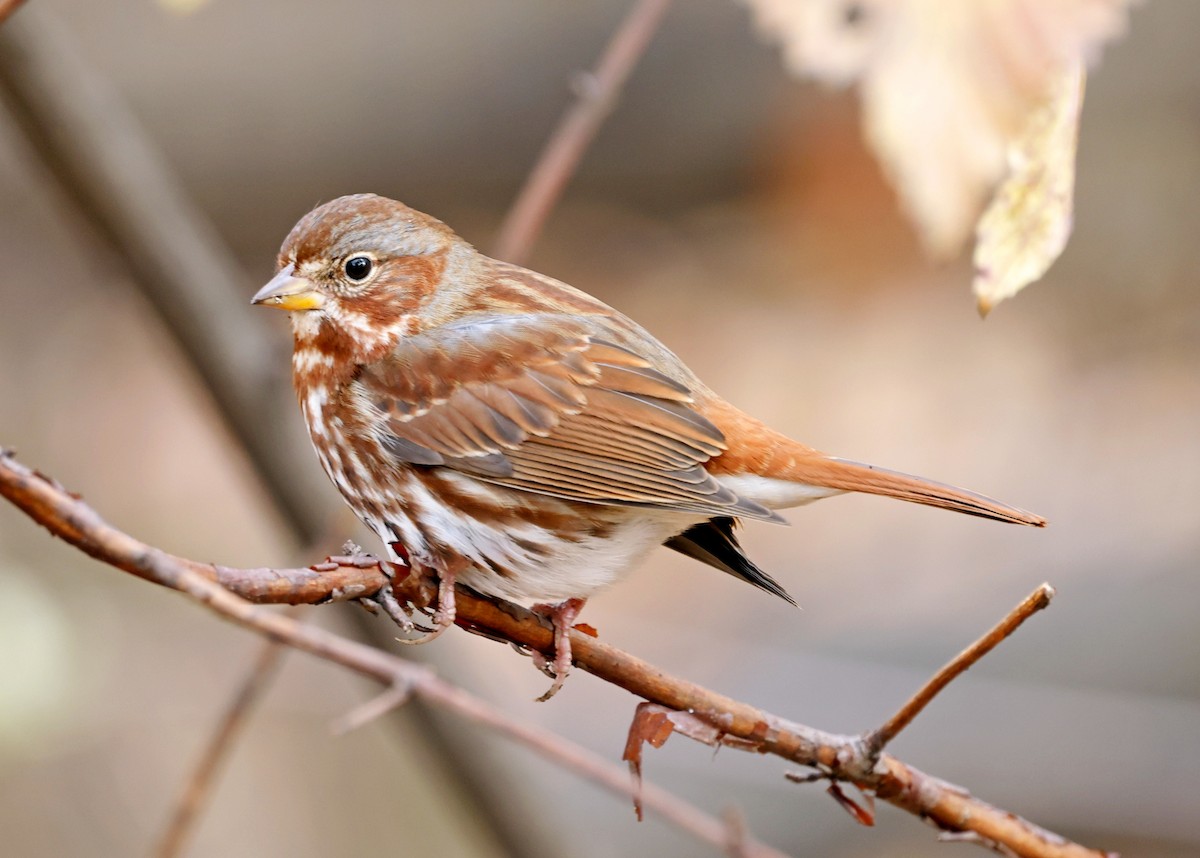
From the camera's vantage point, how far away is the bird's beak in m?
2.26

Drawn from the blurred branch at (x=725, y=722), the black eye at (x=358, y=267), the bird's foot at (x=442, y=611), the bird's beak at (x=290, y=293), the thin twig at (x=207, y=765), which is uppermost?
the black eye at (x=358, y=267)

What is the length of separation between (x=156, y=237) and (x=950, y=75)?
1.85 meters

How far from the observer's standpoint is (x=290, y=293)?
231 cm

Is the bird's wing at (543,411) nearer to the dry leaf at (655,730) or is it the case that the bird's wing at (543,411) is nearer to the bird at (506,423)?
the bird at (506,423)

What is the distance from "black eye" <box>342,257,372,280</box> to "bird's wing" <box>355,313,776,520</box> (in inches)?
5.5

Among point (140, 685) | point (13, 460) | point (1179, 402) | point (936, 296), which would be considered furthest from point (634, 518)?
point (936, 296)

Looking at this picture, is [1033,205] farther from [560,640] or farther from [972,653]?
[560,640]

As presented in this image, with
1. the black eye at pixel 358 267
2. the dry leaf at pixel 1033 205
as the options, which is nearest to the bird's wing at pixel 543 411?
the black eye at pixel 358 267

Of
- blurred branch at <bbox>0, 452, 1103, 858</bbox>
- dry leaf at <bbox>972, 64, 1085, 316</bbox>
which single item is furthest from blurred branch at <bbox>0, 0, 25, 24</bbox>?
dry leaf at <bbox>972, 64, 1085, 316</bbox>

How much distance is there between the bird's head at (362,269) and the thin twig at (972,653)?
1125 mm

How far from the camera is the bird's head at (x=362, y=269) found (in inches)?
90.8

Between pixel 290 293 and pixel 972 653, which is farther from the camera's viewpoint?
pixel 290 293

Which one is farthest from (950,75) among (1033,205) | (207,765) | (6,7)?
(207,765)

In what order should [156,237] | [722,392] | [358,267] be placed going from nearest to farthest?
[358,267]
[156,237]
[722,392]
